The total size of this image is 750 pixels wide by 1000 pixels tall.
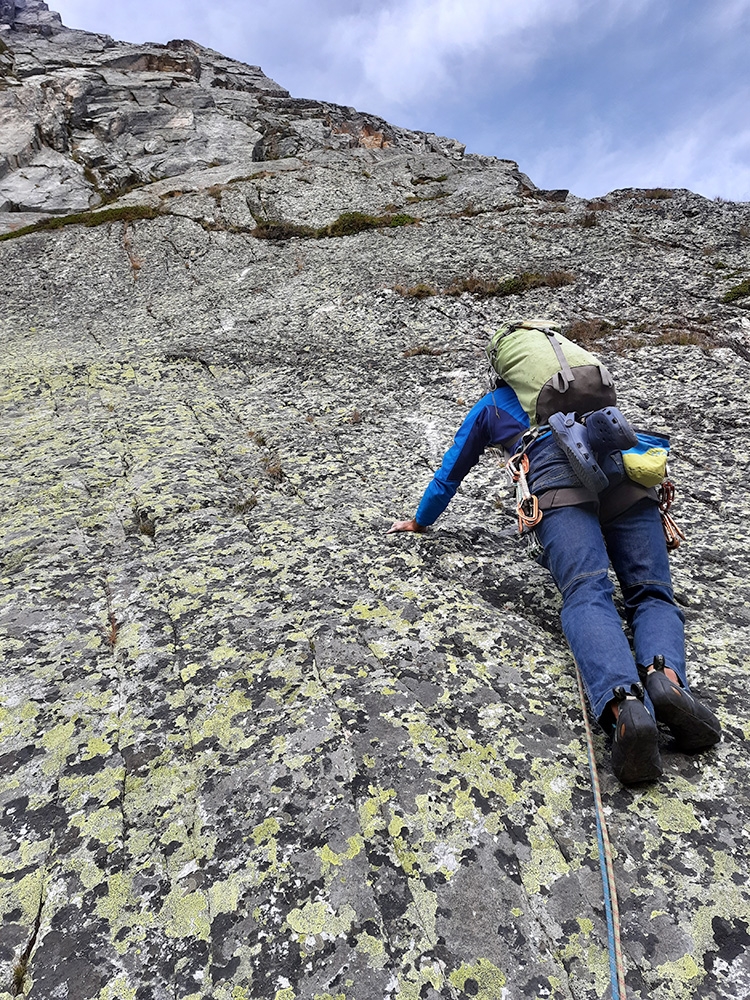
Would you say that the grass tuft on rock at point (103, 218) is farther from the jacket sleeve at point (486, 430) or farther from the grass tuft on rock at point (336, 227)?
the jacket sleeve at point (486, 430)

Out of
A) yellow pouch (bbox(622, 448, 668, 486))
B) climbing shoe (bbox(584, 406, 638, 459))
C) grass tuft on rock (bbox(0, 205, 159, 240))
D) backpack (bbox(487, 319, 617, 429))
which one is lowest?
yellow pouch (bbox(622, 448, 668, 486))

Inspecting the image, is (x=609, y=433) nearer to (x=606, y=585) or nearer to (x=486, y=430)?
(x=606, y=585)

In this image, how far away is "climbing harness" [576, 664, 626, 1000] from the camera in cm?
275

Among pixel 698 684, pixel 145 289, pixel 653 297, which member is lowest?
pixel 698 684

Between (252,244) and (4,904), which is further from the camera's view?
(252,244)

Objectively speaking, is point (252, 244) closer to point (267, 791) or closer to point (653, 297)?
point (653, 297)

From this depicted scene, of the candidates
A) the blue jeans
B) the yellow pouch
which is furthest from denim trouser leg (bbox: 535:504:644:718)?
the yellow pouch

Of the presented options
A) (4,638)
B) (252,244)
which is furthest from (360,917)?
(252,244)

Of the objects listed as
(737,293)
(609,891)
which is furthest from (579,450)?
(737,293)

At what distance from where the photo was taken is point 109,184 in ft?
115

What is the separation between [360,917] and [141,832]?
1.48 metres

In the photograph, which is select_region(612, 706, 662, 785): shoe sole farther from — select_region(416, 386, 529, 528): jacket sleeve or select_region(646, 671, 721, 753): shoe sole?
select_region(416, 386, 529, 528): jacket sleeve

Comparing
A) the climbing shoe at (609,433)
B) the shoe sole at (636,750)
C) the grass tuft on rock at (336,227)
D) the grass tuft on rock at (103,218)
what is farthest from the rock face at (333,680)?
the grass tuft on rock at (103,218)

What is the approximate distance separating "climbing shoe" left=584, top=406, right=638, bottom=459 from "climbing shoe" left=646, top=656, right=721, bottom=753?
1.72 m
